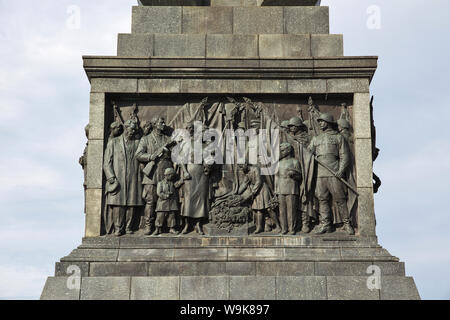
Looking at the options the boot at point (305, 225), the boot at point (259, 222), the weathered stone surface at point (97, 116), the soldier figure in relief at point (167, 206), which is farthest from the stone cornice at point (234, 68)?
the boot at point (305, 225)

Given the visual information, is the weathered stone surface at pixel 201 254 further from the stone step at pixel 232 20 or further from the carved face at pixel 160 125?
the stone step at pixel 232 20

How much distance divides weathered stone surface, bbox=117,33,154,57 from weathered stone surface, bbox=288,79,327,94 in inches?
129

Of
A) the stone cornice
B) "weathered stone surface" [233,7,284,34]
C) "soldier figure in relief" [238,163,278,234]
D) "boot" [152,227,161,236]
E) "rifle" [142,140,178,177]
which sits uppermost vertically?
"weathered stone surface" [233,7,284,34]

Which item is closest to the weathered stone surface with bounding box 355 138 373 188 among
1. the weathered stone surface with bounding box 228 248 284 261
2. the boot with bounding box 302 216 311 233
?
the boot with bounding box 302 216 311 233

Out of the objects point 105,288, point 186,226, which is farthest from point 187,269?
point 105,288

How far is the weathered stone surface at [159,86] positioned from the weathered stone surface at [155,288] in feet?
14.0

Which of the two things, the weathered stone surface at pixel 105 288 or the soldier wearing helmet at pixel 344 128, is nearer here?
the weathered stone surface at pixel 105 288

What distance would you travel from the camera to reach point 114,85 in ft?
54.6

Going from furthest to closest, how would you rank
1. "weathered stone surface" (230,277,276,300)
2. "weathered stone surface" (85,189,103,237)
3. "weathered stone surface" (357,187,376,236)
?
"weathered stone surface" (85,189,103,237) < "weathered stone surface" (357,187,376,236) < "weathered stone surface" (230,277,276,300)

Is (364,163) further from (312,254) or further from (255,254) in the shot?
(255,254)

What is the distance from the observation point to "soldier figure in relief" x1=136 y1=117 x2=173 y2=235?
52.7ft

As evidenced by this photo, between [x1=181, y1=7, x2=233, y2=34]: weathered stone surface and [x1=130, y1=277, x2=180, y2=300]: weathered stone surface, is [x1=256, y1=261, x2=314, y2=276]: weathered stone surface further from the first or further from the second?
[x1=181, y1=7, x2=233, y2=34]: weathered stone surface

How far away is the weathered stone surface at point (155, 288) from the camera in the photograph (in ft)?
48.6

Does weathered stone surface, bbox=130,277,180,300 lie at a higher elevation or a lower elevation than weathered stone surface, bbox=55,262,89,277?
lower
